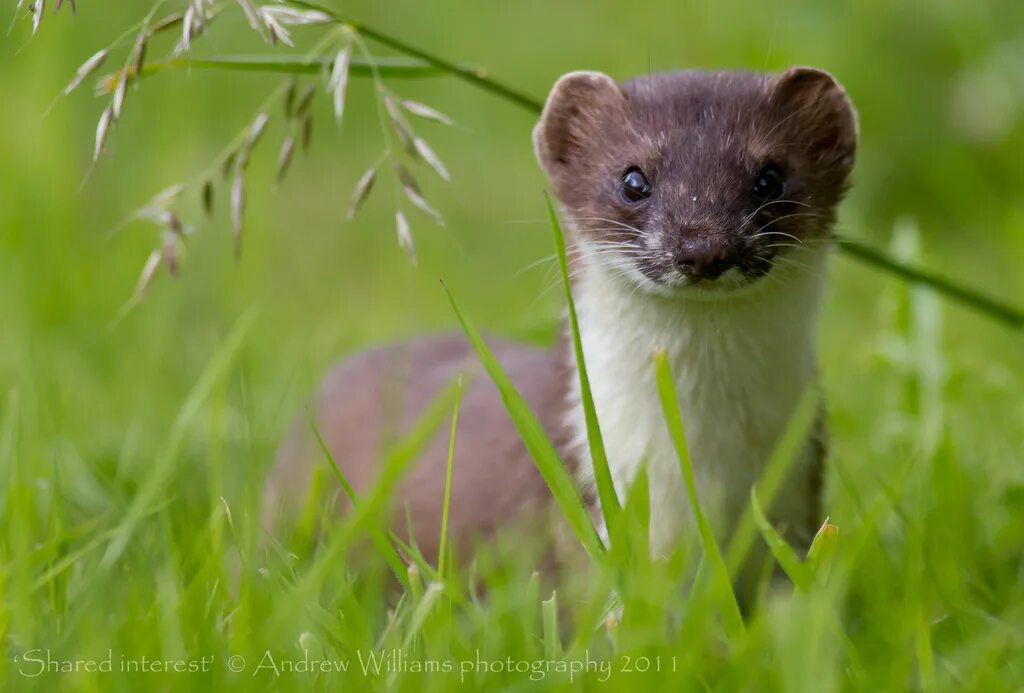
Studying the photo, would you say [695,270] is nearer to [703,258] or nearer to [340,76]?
[703,258]

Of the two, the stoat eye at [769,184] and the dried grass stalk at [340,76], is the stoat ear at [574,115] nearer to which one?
the stoat eye at [769,184]

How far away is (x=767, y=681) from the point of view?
6.45ft

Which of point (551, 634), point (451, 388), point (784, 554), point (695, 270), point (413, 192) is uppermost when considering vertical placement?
point (413, 192)

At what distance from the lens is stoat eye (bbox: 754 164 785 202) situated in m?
2.58

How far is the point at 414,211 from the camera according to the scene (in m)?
6.10

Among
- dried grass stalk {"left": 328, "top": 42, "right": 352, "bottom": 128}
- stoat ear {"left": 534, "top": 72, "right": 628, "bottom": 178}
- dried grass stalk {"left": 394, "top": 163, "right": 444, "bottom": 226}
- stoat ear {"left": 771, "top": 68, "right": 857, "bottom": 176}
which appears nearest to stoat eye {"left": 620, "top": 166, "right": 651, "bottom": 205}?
stoat ear {"left": 534, "top": 72, "right": 628, "bottom": 178}

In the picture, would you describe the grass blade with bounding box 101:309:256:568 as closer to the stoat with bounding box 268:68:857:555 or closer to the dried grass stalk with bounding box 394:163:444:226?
the dried grass stalk with bounding box 394:163:444:226

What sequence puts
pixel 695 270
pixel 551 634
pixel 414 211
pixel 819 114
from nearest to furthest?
pixel 551 634, pixel 695 270, pixel 819 114, pixel 414 211

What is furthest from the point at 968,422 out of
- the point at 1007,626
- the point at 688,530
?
the point at 1007,626

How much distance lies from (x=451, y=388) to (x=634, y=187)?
27.8 inches

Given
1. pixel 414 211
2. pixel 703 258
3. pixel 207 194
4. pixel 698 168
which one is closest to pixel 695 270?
pixel 703 258

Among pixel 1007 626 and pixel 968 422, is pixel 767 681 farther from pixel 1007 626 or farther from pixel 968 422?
pixel 968 422

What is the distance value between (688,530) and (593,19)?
479cm

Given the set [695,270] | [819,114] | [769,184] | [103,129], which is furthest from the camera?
[819,114]
